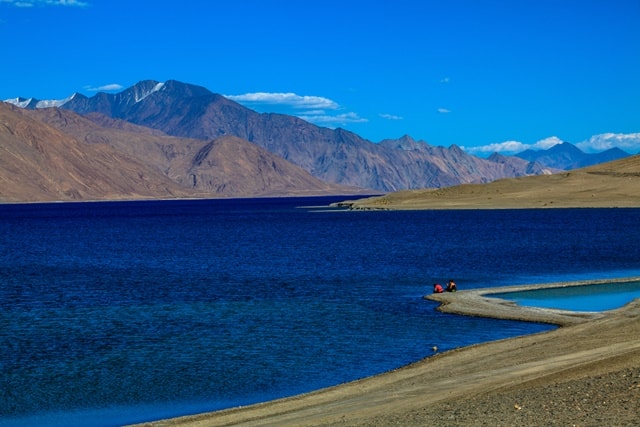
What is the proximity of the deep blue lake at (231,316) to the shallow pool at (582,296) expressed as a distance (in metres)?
5.41

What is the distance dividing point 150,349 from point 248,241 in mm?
78843

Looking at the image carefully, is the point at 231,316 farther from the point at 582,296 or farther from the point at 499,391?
the point at 499,391

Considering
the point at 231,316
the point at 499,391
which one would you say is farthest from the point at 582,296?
the point at 499,391

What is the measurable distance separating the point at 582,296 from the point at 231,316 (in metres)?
20.4

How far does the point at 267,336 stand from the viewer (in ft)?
128

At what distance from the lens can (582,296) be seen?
4984 cm

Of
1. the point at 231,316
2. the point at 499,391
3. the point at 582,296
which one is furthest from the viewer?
the point at 582,296

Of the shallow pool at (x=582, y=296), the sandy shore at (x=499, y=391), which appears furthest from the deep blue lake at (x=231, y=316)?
the shallow pool at (x=582, y=296)

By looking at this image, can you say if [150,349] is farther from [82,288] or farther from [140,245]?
[140,245]

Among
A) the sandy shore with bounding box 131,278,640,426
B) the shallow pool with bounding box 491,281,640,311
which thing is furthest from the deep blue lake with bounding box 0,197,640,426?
the shallow pool with bounding box 491,281,640,311

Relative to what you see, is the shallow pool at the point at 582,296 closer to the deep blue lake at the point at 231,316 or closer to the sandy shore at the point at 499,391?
the deep blue lake at the point at 231,316

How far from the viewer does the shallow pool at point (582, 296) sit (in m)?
45.9

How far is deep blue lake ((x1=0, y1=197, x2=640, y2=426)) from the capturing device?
30.1m

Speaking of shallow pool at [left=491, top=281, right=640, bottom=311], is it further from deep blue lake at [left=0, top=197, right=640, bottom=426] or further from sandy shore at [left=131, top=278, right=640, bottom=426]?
sandy shore at [left=131, top=278, right=640, bottom=426]
